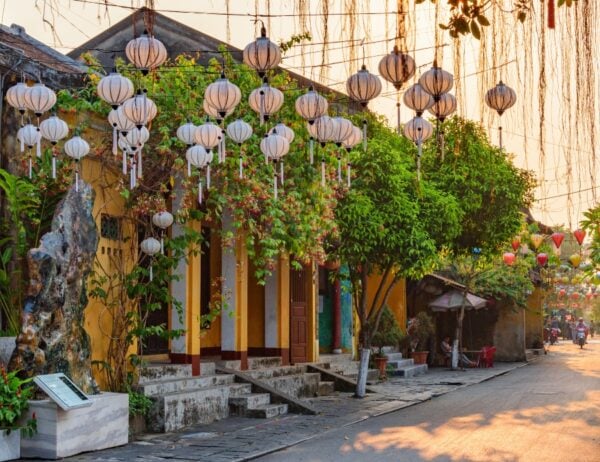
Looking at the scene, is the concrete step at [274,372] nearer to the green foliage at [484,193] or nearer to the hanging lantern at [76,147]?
the green foliage at [484,193]

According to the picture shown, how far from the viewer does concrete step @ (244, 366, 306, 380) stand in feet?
55.8

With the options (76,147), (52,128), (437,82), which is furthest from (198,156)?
(437,82)

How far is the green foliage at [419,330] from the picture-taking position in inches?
1087

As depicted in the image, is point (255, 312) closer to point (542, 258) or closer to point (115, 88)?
point (115, 88)

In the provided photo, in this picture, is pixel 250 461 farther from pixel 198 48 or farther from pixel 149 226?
pixel 198 48

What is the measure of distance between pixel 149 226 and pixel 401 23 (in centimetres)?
966

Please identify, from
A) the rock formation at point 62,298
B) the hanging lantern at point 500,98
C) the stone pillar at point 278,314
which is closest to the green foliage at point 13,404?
the rock formation at point 62,298

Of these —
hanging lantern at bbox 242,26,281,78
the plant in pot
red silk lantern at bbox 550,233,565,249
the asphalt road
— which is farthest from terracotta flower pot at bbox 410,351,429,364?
hanging lantern at bbox 242,26,281,78

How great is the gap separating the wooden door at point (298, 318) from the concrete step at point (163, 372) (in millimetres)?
4588

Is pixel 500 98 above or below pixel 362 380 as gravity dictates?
above

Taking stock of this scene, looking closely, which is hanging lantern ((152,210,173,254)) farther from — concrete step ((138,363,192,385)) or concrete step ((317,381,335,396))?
concrete step ((317,381,335,396))

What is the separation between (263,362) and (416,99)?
11.6 meters

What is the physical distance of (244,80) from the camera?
1406cm

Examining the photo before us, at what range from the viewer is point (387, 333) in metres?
25.1
